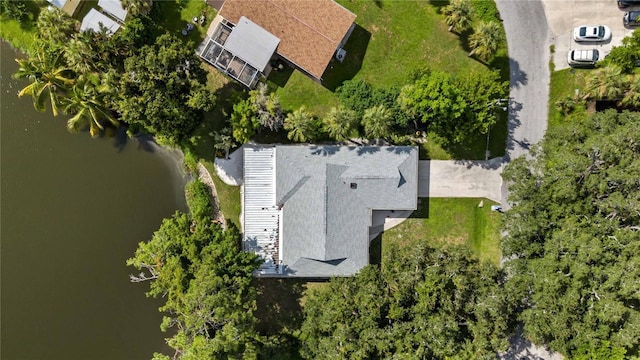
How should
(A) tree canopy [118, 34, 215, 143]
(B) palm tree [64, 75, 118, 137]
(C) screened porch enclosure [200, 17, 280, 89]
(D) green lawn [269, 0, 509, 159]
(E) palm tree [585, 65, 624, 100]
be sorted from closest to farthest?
(A) tree canopy [118, 34, 215, 143]
(B) palm tree [64, 75, 118, 137]
(E) palm tree [585, 65, 624, 100]
(C) screened porch enclosure [200, 17, 280, 89]
(D) green lawn [269, 0, 509, 159]

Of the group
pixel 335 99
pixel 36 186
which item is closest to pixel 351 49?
pixel 335 99

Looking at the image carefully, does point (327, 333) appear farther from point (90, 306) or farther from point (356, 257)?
point (90, 306)

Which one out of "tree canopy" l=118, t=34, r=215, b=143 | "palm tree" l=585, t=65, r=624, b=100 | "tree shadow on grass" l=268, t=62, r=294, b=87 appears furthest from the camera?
"tree shadow on grass" l=268, t=62, r=294, b=87

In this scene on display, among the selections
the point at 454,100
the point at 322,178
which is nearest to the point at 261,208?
the point at 322,178

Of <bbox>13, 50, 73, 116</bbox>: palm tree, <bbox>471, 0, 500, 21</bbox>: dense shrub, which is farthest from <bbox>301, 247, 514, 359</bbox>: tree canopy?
<bbox>13, 50, 73, 116</bbox>: palm tree

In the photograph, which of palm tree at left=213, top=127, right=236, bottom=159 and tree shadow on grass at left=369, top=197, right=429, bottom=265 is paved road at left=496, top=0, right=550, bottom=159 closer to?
tree shadow on grass at left=369, top=197, right=429, bottom=265

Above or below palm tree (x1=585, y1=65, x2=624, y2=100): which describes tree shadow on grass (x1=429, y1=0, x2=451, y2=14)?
above

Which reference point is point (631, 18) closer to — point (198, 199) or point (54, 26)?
point (198, 199)

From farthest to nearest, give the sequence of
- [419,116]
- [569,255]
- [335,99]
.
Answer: [335,99], [419,116], [569,255]
